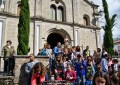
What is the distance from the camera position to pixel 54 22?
2208cm

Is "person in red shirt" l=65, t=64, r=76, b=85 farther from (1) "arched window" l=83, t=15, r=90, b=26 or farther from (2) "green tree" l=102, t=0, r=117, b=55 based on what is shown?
(1) "arched window" l=83, t=15, r=90, b=26

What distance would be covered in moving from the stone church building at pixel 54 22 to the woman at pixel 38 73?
43.1 ft

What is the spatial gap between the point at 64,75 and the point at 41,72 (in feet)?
17.0

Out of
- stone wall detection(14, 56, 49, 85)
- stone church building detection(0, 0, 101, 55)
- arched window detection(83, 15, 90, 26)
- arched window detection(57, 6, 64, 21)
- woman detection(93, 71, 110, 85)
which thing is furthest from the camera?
arched window detection(83, 15, 90, 26)

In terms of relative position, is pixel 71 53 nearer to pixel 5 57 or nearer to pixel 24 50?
pixel 5 57

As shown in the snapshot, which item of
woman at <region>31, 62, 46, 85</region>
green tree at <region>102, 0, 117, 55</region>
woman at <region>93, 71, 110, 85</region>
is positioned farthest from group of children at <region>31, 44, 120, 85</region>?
green tree at <region>102, 0, 117, 55</region>

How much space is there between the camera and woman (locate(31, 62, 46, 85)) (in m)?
5.96

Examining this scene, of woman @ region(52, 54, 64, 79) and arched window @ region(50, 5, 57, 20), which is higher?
arched window @ region(50, 5, 57, 20)

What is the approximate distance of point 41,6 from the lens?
21703 mm


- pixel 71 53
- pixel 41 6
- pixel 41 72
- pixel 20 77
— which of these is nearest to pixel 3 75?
pixel 20 77

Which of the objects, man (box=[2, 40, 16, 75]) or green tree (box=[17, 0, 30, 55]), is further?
green tree (box=[17, 0, 30, 55])

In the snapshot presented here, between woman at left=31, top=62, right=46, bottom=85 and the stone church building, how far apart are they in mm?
13149

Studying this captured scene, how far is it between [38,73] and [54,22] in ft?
53.2

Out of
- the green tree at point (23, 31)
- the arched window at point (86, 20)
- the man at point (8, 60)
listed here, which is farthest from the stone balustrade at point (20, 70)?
the arched window at point (86, 20)
